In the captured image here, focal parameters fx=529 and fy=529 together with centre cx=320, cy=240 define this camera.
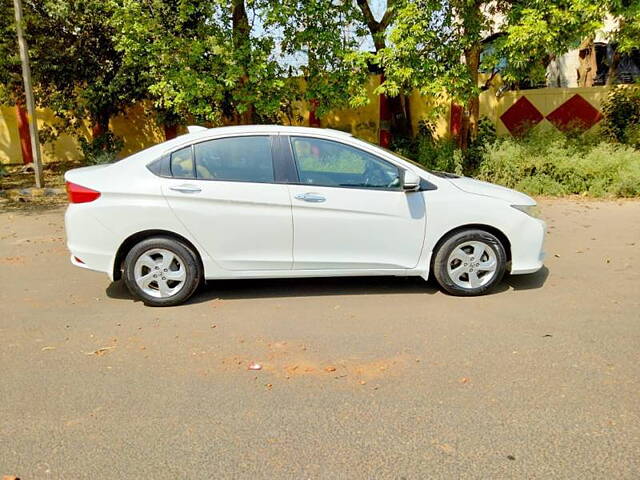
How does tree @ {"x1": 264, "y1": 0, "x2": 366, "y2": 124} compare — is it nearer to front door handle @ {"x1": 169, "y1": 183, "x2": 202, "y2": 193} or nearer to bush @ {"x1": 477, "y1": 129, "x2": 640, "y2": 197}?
bush @ {"x1": 477, "y1": 129, "x2": 640, "y2": 197}

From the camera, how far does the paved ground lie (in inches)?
106

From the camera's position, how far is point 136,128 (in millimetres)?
15586

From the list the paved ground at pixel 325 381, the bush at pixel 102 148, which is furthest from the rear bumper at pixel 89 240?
the bush at pixel 102 148

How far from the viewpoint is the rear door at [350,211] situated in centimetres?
482

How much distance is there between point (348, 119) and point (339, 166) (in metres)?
10.0

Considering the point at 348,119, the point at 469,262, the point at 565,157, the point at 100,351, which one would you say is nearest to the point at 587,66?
the point at 348,119

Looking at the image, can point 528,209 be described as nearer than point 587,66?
Yes

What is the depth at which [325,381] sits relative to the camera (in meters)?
3.48

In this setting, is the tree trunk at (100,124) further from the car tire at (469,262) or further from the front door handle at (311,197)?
the car tire at (469,262)

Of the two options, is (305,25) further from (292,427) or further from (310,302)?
(292,427)

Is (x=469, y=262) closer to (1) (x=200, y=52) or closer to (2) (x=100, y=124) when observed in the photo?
(1) (x=200, y=52)

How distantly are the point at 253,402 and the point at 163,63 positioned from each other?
9.07m

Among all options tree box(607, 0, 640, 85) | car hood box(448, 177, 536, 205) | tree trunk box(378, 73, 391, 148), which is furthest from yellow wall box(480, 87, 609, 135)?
car hood box(448, 177, 536, 205)

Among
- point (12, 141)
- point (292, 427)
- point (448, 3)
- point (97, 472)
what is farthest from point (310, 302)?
point (12, 141)
